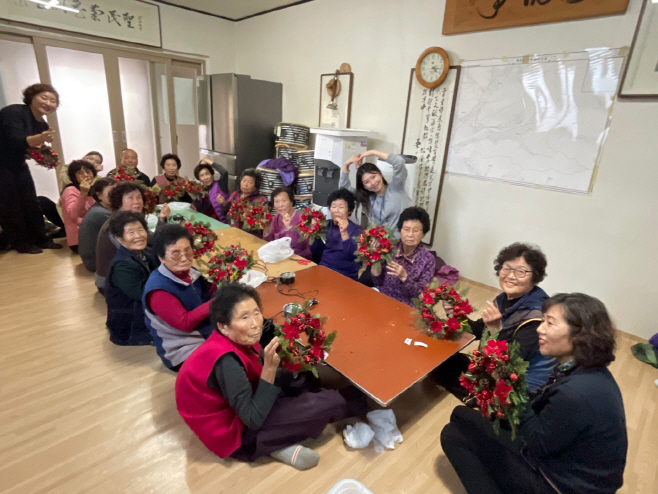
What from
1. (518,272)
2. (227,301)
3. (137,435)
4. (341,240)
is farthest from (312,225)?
(137,435)

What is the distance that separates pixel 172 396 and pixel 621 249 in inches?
139

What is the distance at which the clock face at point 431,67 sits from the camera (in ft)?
12.1


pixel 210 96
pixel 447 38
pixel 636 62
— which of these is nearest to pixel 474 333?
pixel 636 62

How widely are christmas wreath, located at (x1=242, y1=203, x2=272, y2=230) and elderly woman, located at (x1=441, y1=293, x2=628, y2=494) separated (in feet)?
7.57

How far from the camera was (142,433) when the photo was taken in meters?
1.87

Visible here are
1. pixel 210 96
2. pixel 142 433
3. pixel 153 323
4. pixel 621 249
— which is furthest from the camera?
pixel 210 96

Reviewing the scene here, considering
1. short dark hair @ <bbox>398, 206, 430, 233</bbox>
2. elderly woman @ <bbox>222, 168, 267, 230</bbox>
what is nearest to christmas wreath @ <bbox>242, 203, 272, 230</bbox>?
elderly woman @ <bbox>222, 168, 267, 230</bbox>

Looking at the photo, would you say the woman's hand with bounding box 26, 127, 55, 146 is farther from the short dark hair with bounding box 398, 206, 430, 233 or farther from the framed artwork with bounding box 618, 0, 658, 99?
the framed artwork with bounding box 618, 0, 658, 99

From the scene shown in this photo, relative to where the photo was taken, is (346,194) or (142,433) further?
(346,194)

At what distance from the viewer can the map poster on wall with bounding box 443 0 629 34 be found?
278cm

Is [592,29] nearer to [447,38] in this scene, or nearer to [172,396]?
[447,38]

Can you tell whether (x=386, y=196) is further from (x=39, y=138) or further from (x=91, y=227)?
(x=39, y=138)

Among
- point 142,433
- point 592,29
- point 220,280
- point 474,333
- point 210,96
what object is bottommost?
point 142,433

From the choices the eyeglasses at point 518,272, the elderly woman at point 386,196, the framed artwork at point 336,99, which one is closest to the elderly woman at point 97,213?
the elderly woman at point 386,196
